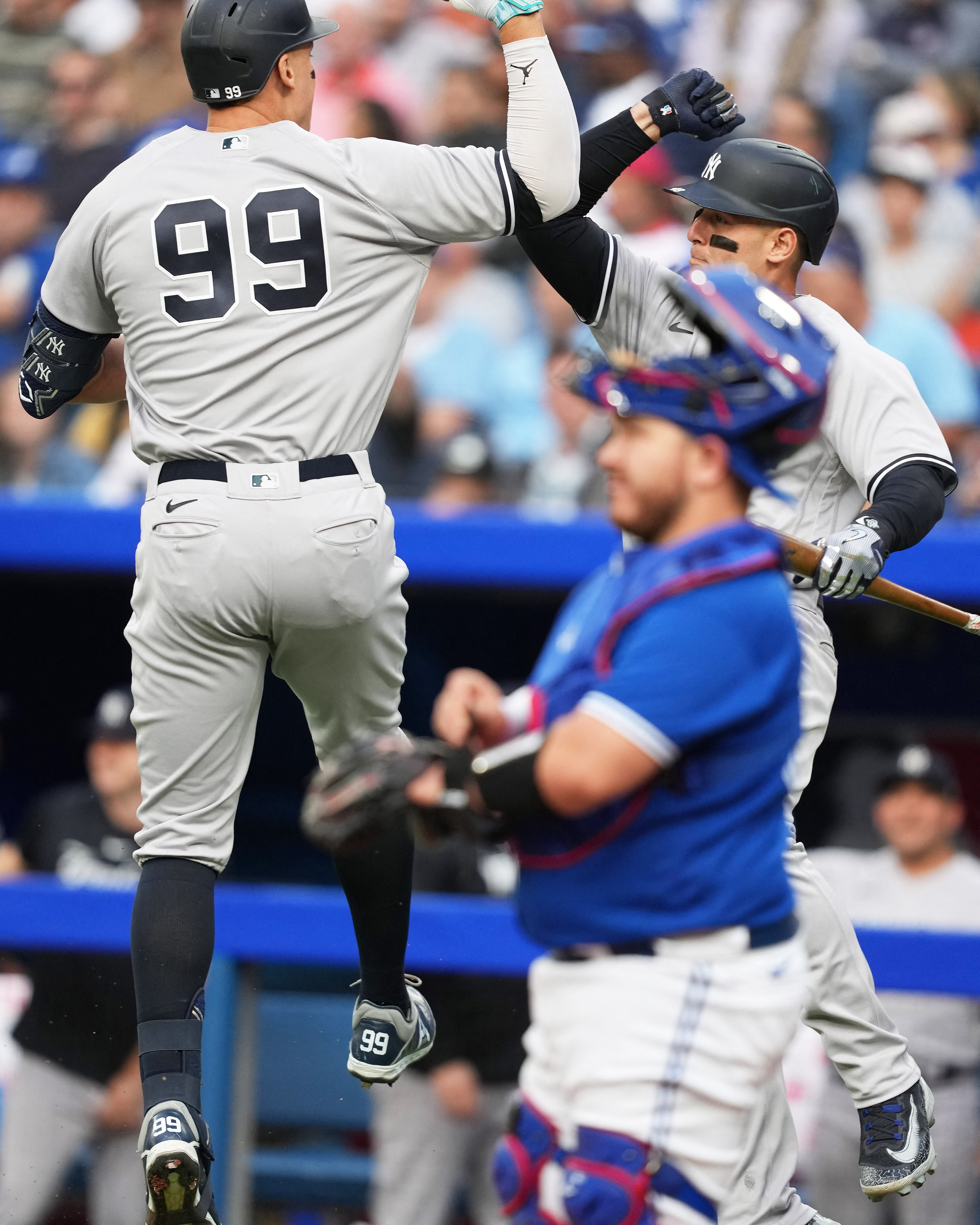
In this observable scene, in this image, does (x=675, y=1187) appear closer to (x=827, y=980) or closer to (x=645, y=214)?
(x=827, y=980)

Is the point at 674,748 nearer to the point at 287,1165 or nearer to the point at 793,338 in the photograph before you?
the point at 793,338

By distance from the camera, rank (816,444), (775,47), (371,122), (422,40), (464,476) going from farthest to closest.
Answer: (422,40) → (775,47) → (371,122) → (464,476) → (816,444)

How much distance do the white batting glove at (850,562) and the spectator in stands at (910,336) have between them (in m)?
3.54

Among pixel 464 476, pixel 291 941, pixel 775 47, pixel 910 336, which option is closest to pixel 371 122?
pixel 464 476

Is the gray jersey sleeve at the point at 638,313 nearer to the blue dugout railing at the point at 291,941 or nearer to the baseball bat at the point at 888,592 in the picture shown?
the baseball bat at the point at 888,592

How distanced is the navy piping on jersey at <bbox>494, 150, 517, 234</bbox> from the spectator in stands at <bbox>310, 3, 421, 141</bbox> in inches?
218

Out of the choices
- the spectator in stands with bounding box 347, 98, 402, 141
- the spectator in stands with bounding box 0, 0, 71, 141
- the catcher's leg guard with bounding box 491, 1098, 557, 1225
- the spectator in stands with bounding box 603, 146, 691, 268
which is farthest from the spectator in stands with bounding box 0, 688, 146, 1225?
the spectator in stands with bounding box 0, 0, 71, 141

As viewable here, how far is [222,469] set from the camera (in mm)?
3311

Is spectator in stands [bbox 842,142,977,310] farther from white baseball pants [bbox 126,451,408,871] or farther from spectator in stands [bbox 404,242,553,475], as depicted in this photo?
white baseball pants [bbox 126,451,408,871]

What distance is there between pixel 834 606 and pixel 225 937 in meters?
3.36

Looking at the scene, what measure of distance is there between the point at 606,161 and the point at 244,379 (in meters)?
0.97

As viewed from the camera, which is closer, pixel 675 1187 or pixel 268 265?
pixel 675 1187

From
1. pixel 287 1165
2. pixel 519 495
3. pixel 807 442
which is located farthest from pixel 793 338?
pixel 519 495

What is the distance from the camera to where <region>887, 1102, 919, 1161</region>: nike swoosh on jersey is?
3723 mm
